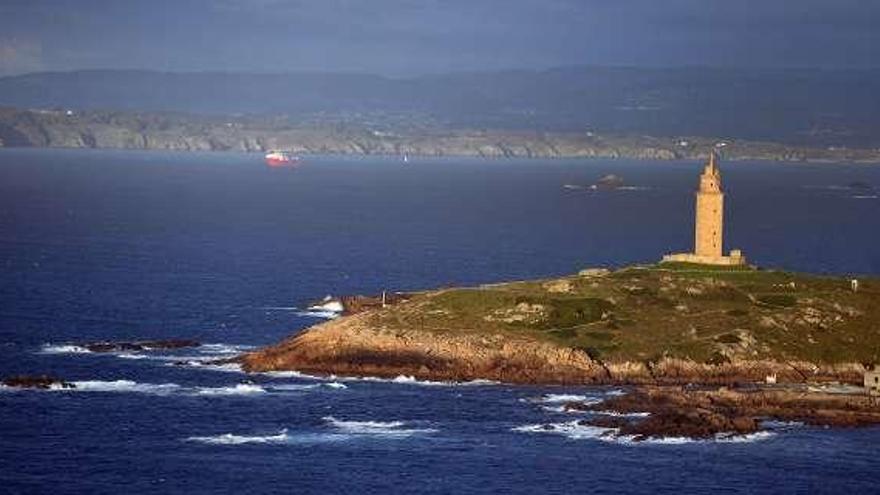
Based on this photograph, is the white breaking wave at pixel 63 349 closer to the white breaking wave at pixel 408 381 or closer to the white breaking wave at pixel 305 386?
the white breaking wave at pixel 305 386

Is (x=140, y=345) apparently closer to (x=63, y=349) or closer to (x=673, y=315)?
(x=63, y=349)

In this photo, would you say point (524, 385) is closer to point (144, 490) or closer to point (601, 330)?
Answer: point (601, 330)

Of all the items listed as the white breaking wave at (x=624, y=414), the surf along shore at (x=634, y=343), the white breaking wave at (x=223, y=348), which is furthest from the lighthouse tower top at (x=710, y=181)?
the white breaking wave at (x=624, y=414)

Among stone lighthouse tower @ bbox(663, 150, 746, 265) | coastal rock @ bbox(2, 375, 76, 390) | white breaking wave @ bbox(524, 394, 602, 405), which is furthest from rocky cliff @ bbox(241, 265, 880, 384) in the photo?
coastal rock @ bbox(2, 375, 76, 390)

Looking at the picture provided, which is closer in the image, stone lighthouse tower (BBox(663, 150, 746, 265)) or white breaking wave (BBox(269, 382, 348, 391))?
white breaking wave (BBox(269, 382, 348, 391))

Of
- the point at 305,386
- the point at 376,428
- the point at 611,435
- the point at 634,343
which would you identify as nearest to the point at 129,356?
the point at 305,386

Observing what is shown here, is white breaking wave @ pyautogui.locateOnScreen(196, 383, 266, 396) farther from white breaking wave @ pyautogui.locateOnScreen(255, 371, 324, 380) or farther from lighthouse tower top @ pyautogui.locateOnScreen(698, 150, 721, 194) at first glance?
lighthouse tower top @ pyautogui.locateOnScreen(698, 150, 721, 194)

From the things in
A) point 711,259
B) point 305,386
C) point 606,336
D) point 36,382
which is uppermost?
point 711,259
